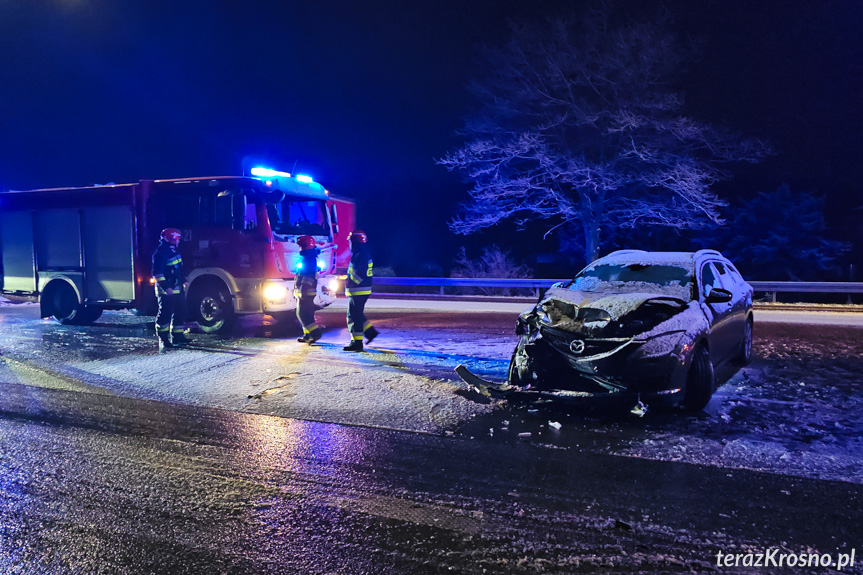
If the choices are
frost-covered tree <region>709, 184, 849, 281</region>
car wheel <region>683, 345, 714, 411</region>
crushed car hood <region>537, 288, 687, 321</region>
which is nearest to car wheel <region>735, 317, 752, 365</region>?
car wheel <region>683, 345, 714, 411</region>

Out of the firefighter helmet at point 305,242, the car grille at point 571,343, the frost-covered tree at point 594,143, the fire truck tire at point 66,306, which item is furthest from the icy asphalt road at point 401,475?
the frost-covered tree at point 594,143

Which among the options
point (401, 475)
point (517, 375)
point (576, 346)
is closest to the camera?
point (401, 475)

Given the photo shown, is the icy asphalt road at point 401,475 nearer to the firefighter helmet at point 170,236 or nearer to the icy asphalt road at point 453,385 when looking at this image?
the icy asphalt road at point 453,385

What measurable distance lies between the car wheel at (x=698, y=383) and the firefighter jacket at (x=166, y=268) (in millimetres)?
7801

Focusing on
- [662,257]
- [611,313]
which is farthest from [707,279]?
[611,313]

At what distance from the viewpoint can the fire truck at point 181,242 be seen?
33.0ft

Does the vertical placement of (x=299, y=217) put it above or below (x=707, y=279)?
above

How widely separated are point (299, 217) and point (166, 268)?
2.47 m

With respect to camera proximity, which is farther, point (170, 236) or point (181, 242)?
point (181, 242)

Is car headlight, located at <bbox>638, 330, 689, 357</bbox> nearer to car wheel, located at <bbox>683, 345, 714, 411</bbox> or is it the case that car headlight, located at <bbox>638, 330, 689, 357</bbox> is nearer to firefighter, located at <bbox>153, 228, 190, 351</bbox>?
car wheel, located at <bbox>683, 345, 714, 411</bbox>

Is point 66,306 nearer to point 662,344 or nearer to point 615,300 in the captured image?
point 615,300

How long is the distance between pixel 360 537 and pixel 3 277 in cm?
1355

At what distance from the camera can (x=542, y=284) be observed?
18.2m

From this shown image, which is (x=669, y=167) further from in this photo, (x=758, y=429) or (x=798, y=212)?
(x=758, y=429)
